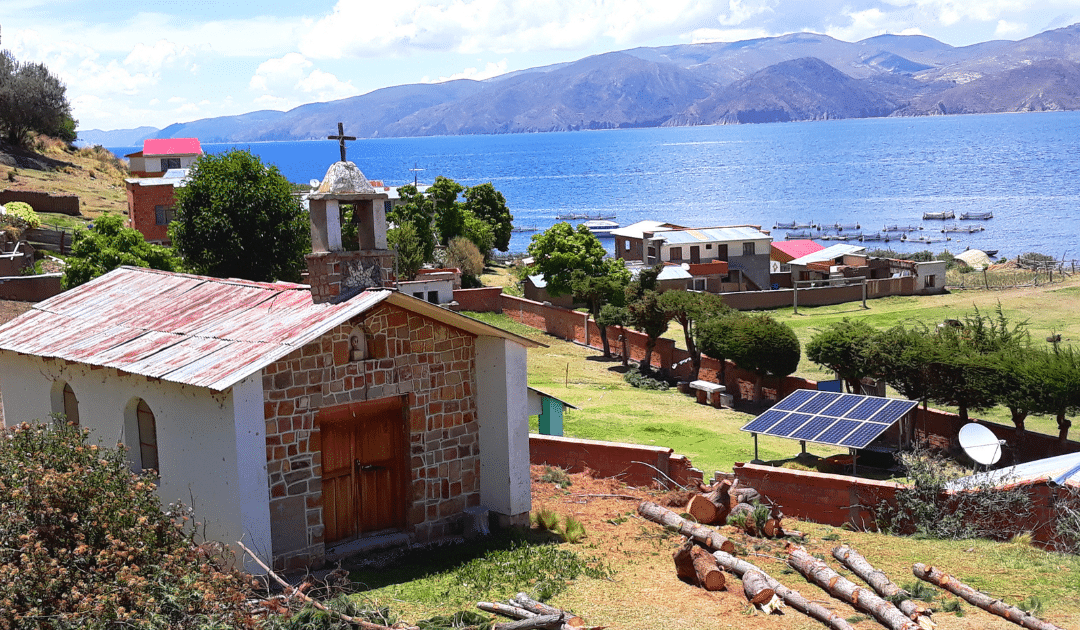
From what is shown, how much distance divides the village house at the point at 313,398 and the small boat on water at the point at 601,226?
357ft

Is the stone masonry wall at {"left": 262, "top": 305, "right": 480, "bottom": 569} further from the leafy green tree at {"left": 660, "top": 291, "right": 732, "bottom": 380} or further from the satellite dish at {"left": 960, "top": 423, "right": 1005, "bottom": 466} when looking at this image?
the leafy green tree at {"left": 660, "top": 291, "right": 732, "bottom": 380}

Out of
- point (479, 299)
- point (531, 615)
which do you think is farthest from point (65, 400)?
point (479, 299)

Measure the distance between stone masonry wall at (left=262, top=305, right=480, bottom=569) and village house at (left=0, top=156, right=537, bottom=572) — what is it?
22 mm

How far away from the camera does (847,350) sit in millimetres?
35125

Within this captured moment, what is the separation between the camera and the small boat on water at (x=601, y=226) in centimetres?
13189

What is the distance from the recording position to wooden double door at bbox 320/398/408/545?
1667 cm


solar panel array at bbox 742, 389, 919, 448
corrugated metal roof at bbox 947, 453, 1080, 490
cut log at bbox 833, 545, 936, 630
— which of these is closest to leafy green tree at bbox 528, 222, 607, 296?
solar panel array at bbox 742, 389, 919, 448

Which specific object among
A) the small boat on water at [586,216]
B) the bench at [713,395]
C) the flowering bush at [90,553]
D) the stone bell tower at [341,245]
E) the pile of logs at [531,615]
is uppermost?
the stone bell tower at [341,245]

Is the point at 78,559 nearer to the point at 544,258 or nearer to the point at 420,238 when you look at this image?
the point at 544,258

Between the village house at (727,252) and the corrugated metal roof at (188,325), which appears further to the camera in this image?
the village house at (727,252)

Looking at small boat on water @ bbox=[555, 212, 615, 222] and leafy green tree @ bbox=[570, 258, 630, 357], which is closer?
leafy green tree @ bbox=[570, 258, 630, 357]

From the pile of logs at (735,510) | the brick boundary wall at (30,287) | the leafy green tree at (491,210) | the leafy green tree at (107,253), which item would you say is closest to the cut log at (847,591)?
the pile of logs at (735,510)

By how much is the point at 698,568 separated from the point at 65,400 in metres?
11.7

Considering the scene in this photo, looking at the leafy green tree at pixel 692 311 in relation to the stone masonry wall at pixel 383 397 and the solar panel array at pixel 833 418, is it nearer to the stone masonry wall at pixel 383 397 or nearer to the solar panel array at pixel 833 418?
the solar panel array at pixel 833 418
